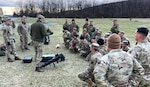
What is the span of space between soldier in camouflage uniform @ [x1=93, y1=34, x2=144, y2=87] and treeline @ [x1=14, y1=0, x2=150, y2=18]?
1777 inches

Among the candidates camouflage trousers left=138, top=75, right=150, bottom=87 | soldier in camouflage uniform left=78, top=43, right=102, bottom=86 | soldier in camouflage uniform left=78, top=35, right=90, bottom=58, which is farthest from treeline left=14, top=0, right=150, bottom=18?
camouflage trousers left=138, top=75, right=150, bottom=87

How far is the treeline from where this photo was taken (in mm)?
50206

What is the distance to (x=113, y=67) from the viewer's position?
120 inches

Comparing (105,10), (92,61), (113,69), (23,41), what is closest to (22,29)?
(23,41)

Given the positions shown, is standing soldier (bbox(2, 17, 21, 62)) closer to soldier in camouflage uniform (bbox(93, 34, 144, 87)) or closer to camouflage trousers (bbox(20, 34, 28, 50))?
camouflage trousers (bbox(20, 34, 28, 50))

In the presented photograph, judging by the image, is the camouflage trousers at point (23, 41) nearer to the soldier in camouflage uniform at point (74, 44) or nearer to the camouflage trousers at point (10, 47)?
the camouflage trousers at point (10, 47)

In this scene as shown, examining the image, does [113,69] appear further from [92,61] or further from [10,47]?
[10,47]

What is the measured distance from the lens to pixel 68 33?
12984 millimetres

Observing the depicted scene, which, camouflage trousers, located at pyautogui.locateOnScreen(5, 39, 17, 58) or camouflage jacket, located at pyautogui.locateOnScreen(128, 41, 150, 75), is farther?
camouflage trousers, located at pyautogui.locateOnScreen(5, 39, 17, 58)

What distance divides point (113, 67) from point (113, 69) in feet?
0.08

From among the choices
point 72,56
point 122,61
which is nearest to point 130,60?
point 122,61

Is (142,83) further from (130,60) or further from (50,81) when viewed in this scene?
(50,81)

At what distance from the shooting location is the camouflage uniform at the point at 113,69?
2.98 meters

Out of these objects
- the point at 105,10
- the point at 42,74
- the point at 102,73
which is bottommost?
the point at 42,74
